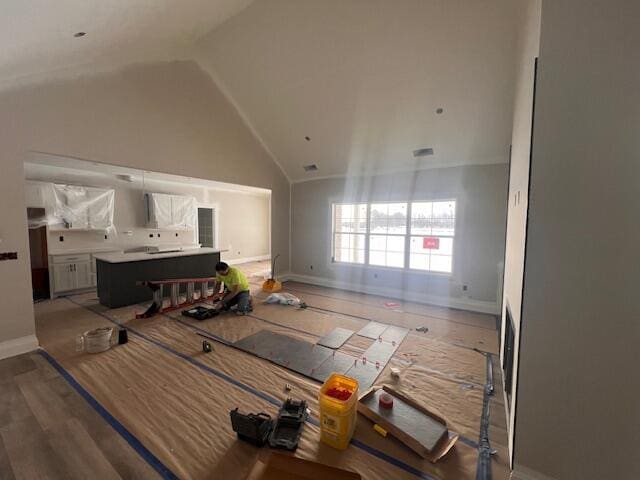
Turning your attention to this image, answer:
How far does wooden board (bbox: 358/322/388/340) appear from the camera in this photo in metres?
3.54

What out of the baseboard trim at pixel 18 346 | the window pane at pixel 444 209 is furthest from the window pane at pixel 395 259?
the baseboard trim at pixel 18 346

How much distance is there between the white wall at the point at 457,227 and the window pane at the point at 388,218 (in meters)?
0.21

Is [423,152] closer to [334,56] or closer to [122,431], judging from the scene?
[334,56]

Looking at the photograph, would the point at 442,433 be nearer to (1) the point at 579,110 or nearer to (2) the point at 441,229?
(1) the point at 579,110

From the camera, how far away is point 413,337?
350 centimetres

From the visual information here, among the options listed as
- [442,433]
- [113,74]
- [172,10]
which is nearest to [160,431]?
[442,433]

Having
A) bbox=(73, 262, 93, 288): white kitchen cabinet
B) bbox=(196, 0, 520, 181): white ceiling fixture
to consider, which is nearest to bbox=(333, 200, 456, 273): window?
bbox=(196, 0, 520, 181): white ceiling fixture

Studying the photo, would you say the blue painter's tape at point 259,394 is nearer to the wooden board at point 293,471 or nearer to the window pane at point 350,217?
the wooden board at point 293,471

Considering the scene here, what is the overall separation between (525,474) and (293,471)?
1.38 metres

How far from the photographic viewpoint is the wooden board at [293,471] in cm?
148

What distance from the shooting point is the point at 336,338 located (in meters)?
3.42

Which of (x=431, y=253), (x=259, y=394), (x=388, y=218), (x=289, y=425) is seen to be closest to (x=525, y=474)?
(x=289, y=425)

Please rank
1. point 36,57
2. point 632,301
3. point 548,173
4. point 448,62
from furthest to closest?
point 448,62, point 36,57, point 548,173, point 632,301

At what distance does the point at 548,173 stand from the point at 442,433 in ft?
6.00
